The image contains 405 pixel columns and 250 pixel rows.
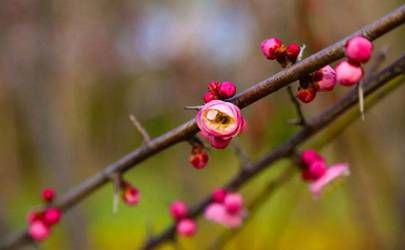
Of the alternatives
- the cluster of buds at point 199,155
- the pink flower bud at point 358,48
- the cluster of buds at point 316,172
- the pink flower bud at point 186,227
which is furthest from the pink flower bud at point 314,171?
the pink flower bud at point 358,48

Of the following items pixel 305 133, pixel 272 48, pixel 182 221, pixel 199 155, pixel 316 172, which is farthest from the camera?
pixel 182 221

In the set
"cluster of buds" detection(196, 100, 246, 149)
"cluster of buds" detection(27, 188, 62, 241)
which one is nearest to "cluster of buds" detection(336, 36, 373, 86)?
"cluster of buds" detection(196, 100, 246, 149)

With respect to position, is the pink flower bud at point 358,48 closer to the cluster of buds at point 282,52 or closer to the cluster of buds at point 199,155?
the cluster of buds at point 282,52

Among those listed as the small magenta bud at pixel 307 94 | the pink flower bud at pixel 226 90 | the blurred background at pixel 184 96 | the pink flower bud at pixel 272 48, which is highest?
the blurred background at pixel 184 96

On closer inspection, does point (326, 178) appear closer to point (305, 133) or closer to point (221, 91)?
point (305, 133)

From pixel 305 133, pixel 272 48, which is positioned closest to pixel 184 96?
pixel 305 133
